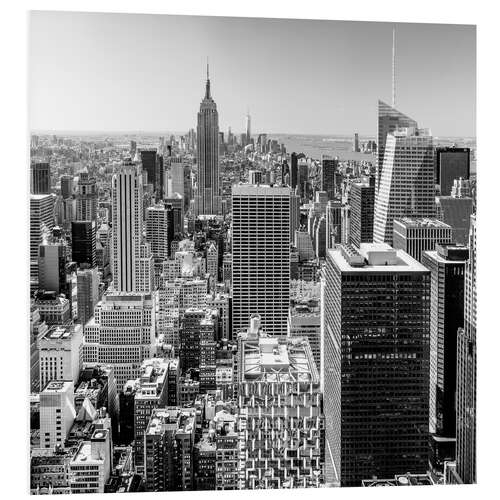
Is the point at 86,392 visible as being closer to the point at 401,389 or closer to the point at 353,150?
the point at 401,389

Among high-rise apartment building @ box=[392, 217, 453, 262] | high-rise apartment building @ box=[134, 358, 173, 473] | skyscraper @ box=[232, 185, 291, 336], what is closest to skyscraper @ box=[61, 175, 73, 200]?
skyscraper @ box=[232, 185, 291, 336]

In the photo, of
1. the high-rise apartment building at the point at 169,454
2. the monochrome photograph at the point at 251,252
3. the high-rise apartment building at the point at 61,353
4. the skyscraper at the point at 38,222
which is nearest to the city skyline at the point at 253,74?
the monochrome photograph at the point at 251,252

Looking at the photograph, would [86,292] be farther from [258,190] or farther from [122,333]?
[258,190]

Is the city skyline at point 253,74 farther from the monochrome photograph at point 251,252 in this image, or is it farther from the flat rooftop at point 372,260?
the flat rooftop at point 372,260

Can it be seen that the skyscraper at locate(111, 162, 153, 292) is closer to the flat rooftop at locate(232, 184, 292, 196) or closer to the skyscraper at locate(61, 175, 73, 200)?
the skyscraper at locate(61, 175, 73, 200)

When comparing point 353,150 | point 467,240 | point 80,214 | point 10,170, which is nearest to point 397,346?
point 467,240
